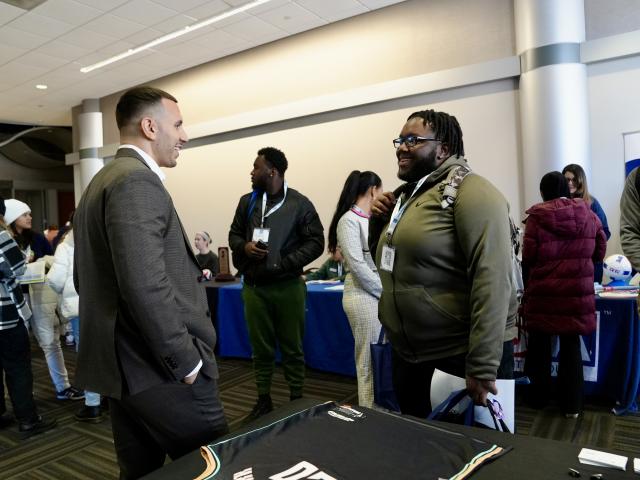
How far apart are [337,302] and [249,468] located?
107 inches

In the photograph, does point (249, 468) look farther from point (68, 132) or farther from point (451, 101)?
point (68, 132)

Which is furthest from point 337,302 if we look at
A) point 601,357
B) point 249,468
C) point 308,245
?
point 249,468

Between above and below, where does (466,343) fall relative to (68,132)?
below

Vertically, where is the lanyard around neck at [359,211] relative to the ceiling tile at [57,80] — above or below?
below

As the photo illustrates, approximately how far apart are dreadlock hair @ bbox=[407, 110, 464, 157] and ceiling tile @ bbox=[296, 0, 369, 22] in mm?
3930

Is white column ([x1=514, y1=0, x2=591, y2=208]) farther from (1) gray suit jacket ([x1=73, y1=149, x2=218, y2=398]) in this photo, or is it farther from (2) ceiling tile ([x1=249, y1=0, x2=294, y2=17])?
(1) gray suit jacket ([x1=73, y1=149, x2=218, y2=398])

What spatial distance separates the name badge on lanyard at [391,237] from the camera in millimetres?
1510

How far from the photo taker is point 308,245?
2824 mm

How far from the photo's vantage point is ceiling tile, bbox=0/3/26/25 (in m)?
4.76

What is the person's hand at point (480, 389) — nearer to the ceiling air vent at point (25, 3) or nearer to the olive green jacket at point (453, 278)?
the olive green jacket at point (453, 278)

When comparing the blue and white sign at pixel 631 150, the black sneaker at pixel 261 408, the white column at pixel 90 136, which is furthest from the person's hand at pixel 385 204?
the white column at pixel 90 136

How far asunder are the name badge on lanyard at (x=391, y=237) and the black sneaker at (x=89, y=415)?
7.63ft

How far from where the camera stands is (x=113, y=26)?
532cm

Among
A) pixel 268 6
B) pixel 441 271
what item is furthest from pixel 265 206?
pixel 268 6
